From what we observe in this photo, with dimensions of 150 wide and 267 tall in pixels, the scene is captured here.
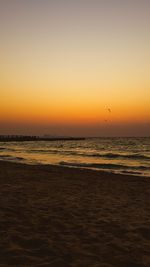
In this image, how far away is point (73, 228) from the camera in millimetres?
5445

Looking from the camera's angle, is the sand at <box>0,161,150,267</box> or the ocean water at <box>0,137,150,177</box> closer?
the sand at <box>0,161,150,267</box>

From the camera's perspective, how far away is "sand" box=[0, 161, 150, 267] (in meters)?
4.03

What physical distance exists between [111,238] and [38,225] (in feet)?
6.22

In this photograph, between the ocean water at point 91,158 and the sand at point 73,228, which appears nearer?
the sand at point 73,228

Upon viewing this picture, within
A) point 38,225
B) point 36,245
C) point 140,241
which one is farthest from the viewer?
point 38,225

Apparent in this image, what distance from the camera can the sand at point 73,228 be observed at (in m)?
4.03

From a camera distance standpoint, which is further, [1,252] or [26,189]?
[26,189]

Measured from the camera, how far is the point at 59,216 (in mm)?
6316

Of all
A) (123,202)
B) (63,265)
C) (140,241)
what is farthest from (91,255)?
(123,202)

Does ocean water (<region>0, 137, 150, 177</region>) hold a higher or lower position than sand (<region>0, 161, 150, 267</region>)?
lower

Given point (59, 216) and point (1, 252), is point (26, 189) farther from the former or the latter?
point (1, 252)

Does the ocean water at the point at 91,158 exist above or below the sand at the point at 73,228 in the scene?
below

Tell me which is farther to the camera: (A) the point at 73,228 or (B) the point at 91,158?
(B) the point at 91,158

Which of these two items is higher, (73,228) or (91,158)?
(73,228)
